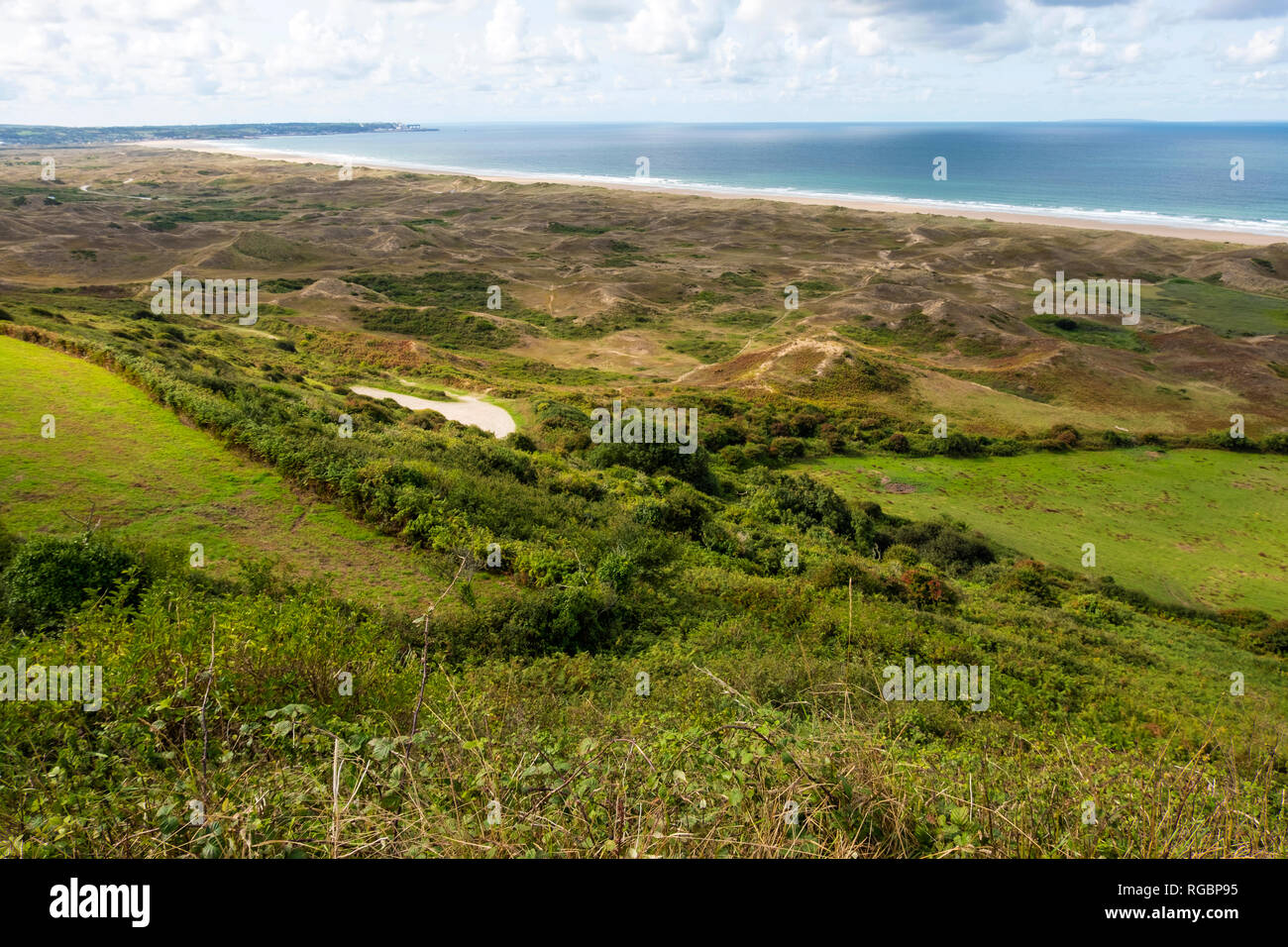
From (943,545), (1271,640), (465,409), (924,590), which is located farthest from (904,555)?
(465,409)

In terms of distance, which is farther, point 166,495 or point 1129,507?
point 1129,507

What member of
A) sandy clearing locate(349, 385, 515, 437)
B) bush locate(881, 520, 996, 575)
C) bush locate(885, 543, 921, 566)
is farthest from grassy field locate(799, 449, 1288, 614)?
sandy clearing locate(349, 385, 515, 437)

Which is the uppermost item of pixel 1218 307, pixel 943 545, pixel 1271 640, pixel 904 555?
pixel 1218 307

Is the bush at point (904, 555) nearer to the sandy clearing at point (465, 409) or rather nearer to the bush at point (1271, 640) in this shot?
the bush at point (1271, 640)

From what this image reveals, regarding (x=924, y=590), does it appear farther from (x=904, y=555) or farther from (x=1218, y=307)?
(x=1218, y=307)

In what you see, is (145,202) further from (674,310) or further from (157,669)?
(157,669)

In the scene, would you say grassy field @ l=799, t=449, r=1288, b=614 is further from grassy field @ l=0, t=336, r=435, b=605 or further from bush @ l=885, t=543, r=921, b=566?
grassy field @ l=0, t=336, r=435, b=605

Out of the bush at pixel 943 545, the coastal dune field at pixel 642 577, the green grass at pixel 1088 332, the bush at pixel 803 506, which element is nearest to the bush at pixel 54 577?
the coastal dune field at pixel 642 577
